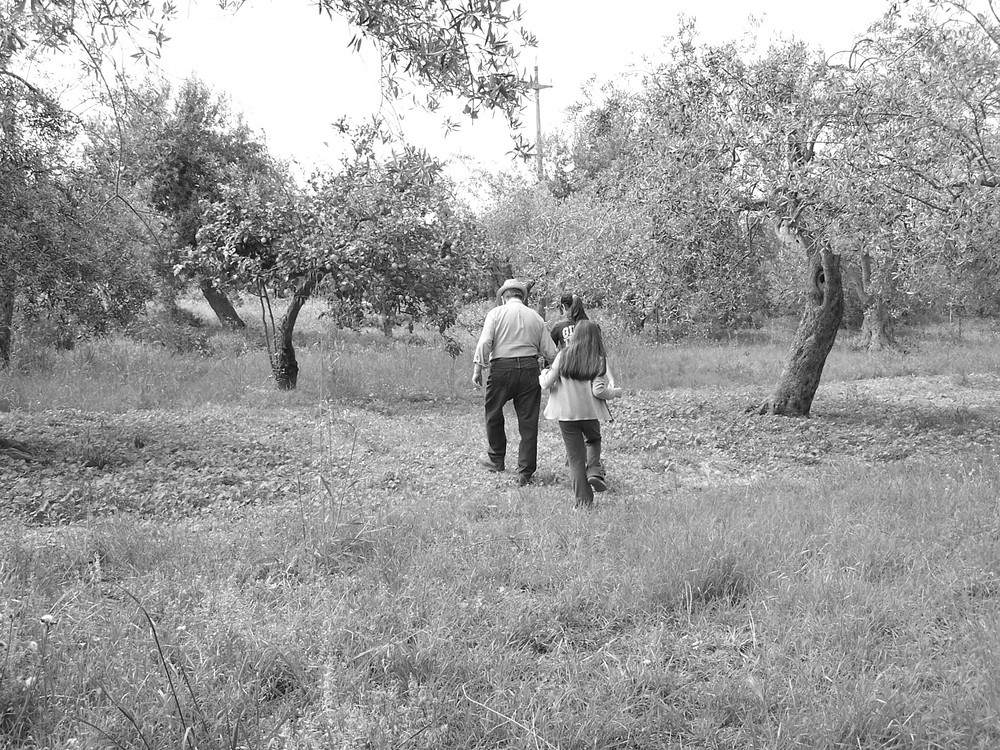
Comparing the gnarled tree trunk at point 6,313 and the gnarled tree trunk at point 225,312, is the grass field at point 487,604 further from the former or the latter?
the gnarled tree trunk at point 225,312

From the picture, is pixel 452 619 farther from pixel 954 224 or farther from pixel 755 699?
pixel 954 224

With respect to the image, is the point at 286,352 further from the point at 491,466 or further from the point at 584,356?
the point at 584,356

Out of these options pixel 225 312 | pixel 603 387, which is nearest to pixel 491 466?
pixel 603 387

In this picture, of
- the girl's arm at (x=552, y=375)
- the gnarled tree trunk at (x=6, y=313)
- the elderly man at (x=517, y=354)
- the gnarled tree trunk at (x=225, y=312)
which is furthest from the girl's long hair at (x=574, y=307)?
the gnarled tree trunk at (x=225, y=312)

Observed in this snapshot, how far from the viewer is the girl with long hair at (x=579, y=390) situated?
21.2 feet

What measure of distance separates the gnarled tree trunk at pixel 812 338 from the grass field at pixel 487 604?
3787 millimetres

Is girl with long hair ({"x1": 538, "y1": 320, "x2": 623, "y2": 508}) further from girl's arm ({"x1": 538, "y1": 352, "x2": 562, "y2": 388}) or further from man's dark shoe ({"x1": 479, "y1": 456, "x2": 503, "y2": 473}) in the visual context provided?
man's dark shoe ({"x1": 479, "y1": 456, "x2": 503, "y2": 473})

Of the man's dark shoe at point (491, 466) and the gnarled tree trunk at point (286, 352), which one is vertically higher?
the gnarled tree trunk at point (286, 352)

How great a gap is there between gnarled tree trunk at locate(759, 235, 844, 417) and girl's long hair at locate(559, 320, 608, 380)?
753cm

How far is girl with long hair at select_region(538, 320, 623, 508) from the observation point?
6.46 metres

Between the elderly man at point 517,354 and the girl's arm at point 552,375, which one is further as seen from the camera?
the elderly man at point 517,354

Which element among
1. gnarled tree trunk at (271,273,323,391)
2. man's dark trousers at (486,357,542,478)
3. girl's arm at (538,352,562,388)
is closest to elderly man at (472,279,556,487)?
man's dark trousers at (486,357,542,478)

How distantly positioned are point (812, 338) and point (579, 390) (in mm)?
8002

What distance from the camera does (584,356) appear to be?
6477 millimetres
